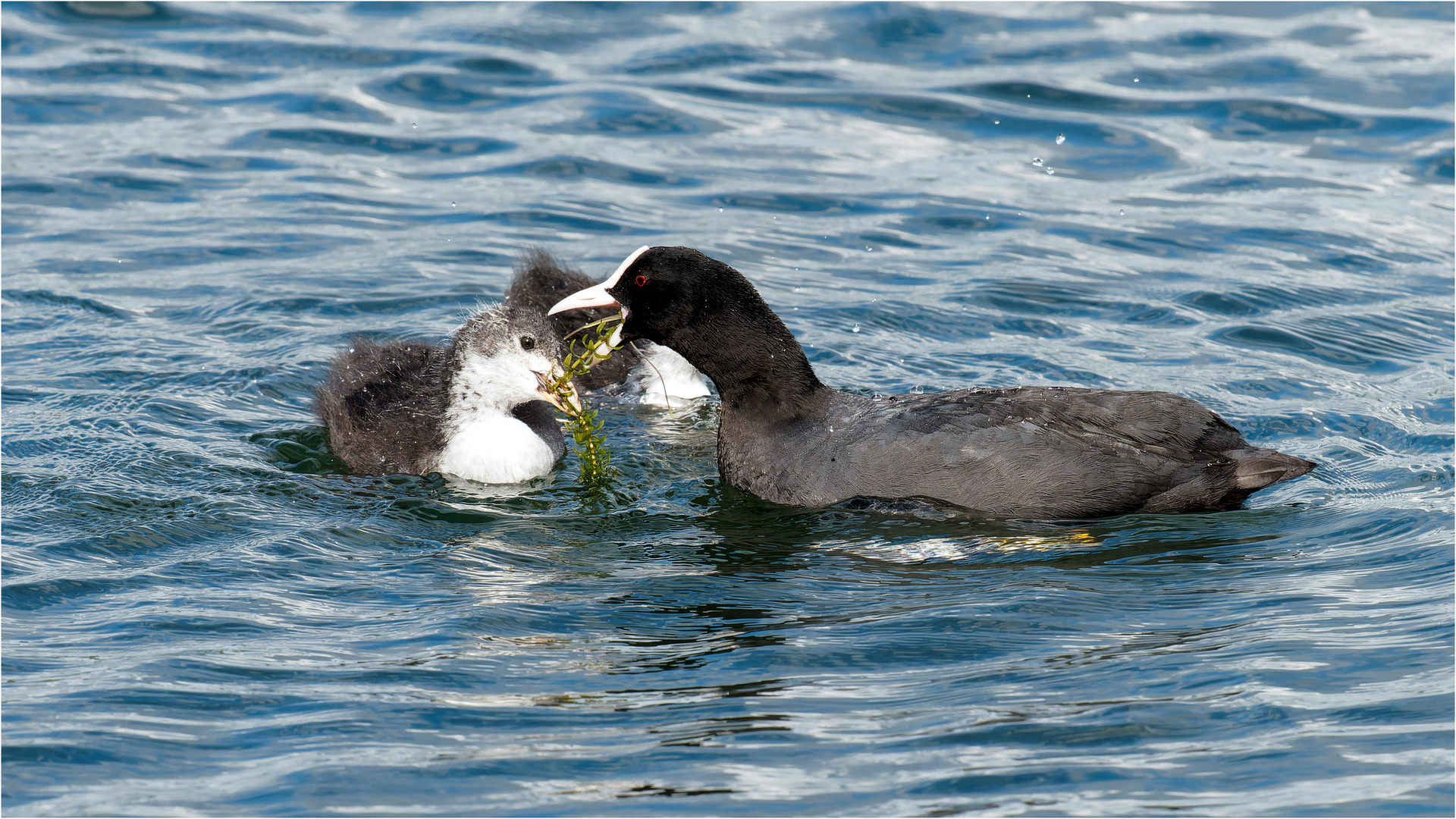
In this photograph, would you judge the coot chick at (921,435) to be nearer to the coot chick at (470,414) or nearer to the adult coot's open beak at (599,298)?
the adult coot's open beak at (599,298)

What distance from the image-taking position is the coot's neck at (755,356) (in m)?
6.96

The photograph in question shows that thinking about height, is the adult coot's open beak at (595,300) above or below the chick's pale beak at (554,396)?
above

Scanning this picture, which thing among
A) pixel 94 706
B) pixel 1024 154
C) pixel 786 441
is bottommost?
pixel 94 706

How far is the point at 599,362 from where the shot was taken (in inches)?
341

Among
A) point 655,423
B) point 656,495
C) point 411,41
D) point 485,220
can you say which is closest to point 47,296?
point 485,220

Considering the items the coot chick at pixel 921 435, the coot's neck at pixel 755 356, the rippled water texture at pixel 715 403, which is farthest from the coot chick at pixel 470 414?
the coot's neck at pixel 755 356

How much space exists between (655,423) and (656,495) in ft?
4.12

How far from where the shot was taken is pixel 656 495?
719 centimetres

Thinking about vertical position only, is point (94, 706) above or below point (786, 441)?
below

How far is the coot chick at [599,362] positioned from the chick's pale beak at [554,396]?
1.25 meters

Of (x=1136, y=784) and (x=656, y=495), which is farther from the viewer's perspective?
(x=656, y=495)

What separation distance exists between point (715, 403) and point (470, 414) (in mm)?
1850

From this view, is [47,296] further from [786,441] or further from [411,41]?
[411,41]

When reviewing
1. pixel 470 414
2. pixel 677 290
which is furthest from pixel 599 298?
pixel 470 414
